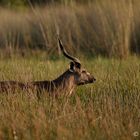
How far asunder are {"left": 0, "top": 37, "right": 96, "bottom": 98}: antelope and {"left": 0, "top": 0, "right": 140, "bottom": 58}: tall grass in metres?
3.83

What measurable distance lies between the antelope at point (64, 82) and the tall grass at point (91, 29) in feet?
12.6

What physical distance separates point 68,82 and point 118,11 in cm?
531

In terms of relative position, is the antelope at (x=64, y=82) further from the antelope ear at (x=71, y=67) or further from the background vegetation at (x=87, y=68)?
the background vegetation at (x=87, y=68)

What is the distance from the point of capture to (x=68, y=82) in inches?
322

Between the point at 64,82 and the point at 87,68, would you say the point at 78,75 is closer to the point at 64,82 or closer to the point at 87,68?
the point at 64,82

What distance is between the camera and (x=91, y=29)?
14.8 m

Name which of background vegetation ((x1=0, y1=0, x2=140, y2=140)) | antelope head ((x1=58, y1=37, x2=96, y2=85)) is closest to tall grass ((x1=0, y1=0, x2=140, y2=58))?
background vegetation ((x1=0, y1=0, x2=140, y2=140))

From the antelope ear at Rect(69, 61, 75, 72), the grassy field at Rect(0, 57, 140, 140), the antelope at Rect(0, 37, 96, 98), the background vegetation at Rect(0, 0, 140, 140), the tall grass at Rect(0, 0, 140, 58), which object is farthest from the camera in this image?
the tall grass at Rect(0, 0, 140, 58)

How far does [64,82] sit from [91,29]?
674 centimetres

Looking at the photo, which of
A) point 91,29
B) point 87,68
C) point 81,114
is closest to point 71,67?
point 87,68

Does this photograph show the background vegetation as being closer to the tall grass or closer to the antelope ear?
the tall grass

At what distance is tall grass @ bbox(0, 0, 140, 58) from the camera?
13125 mm

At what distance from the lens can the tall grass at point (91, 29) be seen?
1312 cm

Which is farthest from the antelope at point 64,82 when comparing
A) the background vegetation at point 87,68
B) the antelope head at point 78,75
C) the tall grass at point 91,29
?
→ the tall grass at point 91,29
